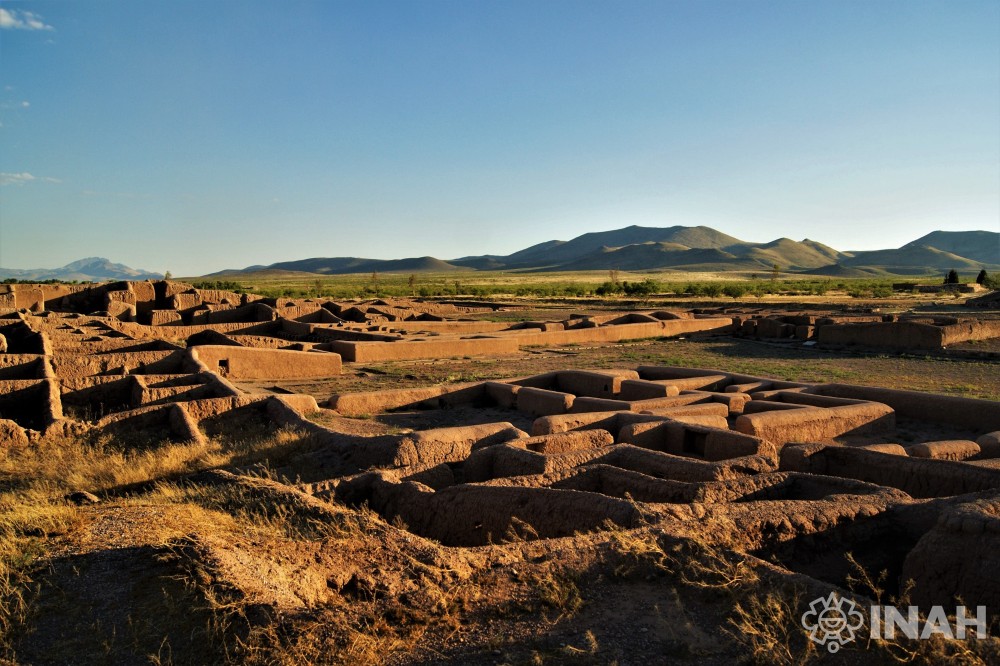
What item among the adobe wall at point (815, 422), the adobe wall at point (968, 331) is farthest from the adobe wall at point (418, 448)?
the adobe wall at point (968, 331)

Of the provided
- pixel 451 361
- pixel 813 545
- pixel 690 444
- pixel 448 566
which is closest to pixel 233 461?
pixel 448 566

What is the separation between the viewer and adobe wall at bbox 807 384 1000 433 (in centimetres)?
991

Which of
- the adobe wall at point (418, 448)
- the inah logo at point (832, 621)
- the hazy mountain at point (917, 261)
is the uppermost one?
the hazy mountain at point (917, 261)

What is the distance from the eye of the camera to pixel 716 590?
3.89 metres

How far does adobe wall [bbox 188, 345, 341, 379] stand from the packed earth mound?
10.7ft

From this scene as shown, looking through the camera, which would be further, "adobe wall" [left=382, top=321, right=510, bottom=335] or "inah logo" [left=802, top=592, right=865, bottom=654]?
"adobe wall" [left=382, top=321, right=510, bottom=335]

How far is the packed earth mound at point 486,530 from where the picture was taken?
3.53 m

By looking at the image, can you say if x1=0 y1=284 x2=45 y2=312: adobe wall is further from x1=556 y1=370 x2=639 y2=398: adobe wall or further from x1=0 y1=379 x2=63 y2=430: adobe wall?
x1=556 y1=370 x2=639 y2=398: adobe wall

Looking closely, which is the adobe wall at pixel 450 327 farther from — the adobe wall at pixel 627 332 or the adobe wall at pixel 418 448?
the adobe wall at pixel 418 448

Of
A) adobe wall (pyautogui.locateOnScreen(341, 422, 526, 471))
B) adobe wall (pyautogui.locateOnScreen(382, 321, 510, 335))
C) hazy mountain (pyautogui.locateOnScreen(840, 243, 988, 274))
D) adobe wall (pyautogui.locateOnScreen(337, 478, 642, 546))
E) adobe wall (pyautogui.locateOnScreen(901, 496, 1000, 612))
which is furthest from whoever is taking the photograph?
hazy mountain (pyautogui.locateOnScreen(840, 243, 988, 274))

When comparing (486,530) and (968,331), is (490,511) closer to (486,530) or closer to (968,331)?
(486,530)

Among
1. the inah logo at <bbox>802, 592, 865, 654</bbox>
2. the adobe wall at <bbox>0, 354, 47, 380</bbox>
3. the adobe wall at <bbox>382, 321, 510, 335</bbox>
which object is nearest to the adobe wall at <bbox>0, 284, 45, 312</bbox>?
the adobe wall at <bbox>382, 321, 510, 335</bbox>

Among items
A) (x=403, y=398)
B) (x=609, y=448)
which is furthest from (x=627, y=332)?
(x=609, y=448)

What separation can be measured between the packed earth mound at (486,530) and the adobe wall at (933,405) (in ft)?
0.14
